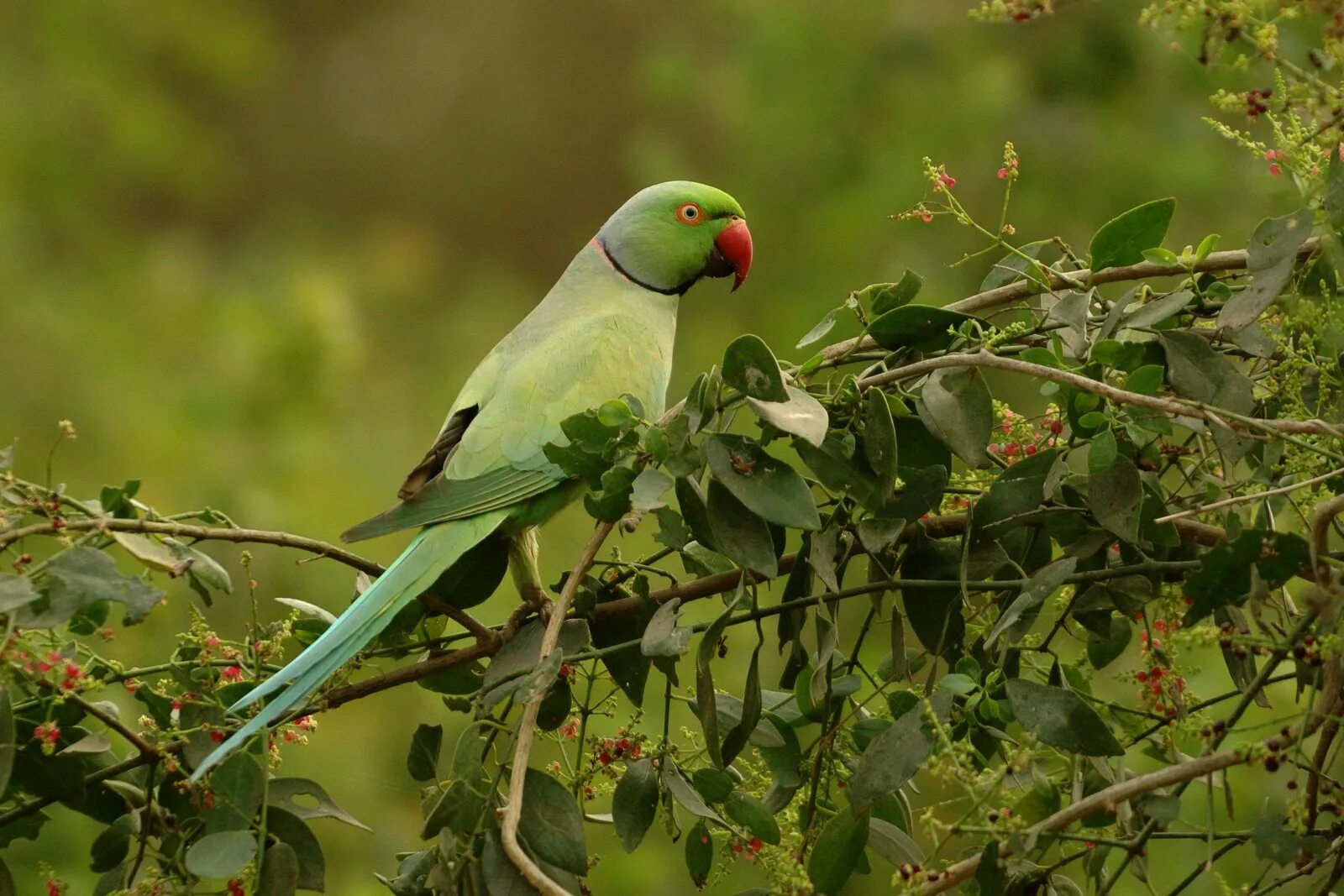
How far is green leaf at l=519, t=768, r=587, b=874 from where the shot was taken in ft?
3.44

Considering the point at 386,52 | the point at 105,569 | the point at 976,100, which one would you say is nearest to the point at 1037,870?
the point at 105,569

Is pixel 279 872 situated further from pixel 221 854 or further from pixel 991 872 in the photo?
pixel 991 872

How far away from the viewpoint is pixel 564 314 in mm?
2055

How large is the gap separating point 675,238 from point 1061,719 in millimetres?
1419

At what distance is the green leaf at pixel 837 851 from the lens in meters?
1.02

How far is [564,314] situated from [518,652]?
3.18ft

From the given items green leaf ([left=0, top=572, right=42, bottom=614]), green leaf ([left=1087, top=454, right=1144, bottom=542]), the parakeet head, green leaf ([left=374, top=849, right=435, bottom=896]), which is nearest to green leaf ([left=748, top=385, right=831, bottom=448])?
green leaf ([left=1087, top=454, right=1144, bottom=542])

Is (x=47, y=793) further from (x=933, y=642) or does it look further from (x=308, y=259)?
(x=308, y=259)

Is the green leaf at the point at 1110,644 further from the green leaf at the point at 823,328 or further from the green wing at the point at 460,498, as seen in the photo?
the green wing at the point at 460,498

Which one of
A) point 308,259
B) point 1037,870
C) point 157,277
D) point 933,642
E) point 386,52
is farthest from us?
point 386,52

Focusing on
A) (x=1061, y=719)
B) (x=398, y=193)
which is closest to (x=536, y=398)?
(x=1061, y=719)

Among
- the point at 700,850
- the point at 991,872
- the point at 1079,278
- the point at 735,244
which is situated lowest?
the point at 700,850

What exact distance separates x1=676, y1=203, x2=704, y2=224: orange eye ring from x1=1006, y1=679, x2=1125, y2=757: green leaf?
1402mm

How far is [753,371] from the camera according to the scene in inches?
38.1
